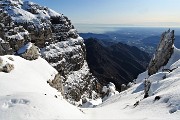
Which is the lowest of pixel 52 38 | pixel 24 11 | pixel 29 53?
pixel 52 38

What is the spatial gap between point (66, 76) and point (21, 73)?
64.9 m

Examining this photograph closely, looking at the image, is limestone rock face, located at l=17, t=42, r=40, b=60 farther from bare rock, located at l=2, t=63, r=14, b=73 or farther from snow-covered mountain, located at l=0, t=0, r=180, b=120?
bare rock, located at l=2, t=63, r=14, b=73

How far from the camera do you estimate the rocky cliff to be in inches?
3979

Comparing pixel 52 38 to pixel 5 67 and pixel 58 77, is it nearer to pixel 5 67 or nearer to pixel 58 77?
pixel 58 77

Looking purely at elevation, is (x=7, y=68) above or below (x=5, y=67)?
below

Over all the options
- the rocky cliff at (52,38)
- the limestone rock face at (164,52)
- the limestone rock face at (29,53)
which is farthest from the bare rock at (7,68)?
the limestone rock face at (164,52)

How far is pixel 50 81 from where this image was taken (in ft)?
207

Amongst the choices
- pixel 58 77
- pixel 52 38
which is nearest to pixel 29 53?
pixel 58 77

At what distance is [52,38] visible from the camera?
4897 inches

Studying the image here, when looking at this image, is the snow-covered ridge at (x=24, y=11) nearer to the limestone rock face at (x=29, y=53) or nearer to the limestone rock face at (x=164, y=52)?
the limestone rock face at (x=29, y=53)

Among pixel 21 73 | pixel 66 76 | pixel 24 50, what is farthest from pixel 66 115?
pixel 66 76

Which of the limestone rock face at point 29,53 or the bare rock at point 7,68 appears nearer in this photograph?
the bare rock at point 7,68

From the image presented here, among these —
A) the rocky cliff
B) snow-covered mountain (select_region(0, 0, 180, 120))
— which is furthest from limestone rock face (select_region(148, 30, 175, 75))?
the rocky cliff

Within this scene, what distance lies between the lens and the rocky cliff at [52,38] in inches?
3979
